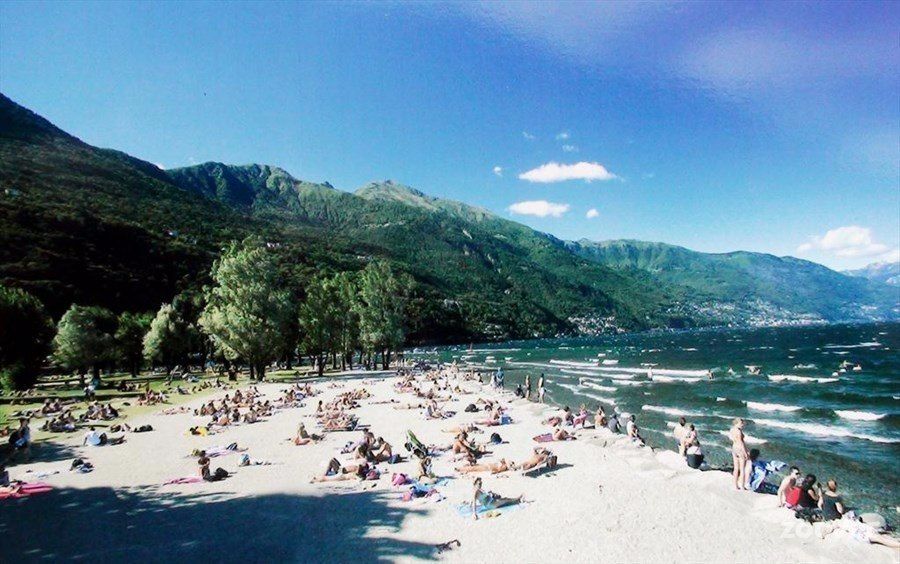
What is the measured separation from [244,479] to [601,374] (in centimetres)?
5264

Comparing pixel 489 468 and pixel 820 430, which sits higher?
pixel 489 468

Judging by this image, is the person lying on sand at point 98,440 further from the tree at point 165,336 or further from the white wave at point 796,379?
the white wave at point 796,379

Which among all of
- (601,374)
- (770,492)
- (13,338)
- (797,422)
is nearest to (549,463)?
(770,492)

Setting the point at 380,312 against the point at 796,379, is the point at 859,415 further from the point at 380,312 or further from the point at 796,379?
the point at 380,312

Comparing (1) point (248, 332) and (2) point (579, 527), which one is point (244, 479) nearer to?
(2) point (579, 527)

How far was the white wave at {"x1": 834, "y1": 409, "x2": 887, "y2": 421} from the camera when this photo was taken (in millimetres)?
29470

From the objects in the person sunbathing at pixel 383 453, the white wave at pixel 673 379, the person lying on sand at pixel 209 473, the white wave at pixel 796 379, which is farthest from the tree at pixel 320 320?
the white wave at pixel 796 379

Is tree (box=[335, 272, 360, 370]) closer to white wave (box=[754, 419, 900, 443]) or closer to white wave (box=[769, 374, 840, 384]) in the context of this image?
white wave (box=[754, 419, 900, 443])

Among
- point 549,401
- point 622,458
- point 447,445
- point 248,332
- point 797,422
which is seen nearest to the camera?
point 622,458

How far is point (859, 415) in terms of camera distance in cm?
3025

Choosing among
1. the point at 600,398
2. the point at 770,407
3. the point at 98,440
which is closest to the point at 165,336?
the point at 98,440

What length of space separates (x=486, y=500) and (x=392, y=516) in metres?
2.53

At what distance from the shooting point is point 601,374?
198 ft

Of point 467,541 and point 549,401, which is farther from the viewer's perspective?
point 549,401
